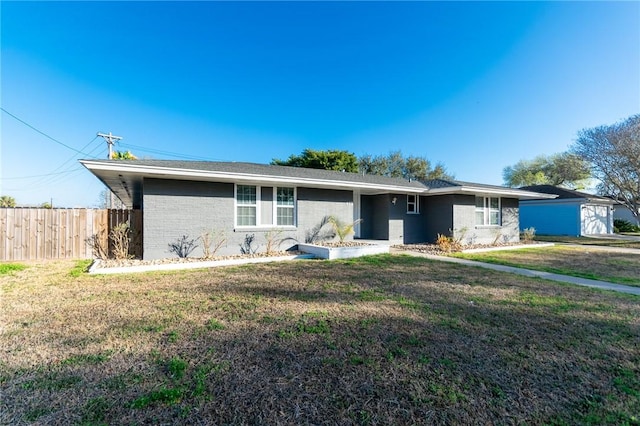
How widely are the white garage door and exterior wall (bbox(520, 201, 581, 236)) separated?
2.96ft

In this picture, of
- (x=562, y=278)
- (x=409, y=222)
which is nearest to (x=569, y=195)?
(x=409, y=222)

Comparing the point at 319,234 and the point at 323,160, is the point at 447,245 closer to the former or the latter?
the point at 319,234

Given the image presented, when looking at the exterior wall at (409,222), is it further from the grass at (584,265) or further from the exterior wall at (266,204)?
the exterior wall at (266,204)

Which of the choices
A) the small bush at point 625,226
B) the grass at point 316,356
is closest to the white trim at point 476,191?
the grass at point 316,356

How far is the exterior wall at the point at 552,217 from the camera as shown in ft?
69.2

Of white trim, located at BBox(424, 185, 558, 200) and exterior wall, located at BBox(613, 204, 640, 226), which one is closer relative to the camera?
white trim, located at BBox(424, 185, 558, 200)

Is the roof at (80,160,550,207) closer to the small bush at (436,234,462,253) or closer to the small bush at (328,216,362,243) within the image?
the small bush at (328,216,362,243)

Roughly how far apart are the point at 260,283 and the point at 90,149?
25986 millimetres

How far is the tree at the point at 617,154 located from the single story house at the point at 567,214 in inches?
72.4

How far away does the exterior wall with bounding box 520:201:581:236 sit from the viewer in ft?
69.2

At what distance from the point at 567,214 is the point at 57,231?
29.7 m

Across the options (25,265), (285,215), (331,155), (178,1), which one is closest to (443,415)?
(285,215)

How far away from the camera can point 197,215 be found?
925cm

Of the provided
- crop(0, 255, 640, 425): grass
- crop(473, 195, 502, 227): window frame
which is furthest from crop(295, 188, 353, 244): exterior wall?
crop(473, 195, 502, 227): window frame
